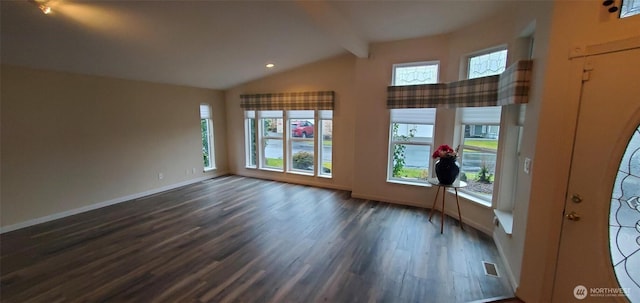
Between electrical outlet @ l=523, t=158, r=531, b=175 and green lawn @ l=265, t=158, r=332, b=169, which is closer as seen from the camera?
electrical outlet @ l=523, t=158, r=531, b=175

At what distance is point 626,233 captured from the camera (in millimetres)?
1514

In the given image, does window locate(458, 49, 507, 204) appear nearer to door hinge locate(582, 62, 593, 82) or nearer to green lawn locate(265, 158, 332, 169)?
door hinge locate(582, 62, 593, 82)

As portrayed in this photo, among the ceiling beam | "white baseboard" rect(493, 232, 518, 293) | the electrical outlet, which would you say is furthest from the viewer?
the ceiling beam

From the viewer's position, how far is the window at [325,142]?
5.23 m

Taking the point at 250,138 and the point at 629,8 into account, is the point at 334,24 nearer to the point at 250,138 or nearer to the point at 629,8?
the point at 629,8

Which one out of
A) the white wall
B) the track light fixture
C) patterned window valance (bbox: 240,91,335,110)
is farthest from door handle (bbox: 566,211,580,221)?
the white wall

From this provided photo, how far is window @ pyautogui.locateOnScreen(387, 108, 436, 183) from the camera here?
418 cm

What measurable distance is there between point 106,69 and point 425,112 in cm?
498

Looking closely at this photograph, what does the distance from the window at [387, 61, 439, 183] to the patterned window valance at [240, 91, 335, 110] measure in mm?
1329

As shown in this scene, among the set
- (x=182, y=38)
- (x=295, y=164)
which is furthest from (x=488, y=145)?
(x=182, y=38)

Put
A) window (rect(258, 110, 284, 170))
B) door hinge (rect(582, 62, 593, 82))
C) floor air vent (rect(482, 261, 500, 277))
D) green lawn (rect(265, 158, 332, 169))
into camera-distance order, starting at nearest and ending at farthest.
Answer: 1. door hinge (rect(582, 62, 593, 82))
2. floor air vent (rect(482, 261, 500, 277))
3. window (rect(258, 110, 284, 170))
4. green lawn (rect(265, 158, 332, 169))

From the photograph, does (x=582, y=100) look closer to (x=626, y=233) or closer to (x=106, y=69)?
(x=626, y=233)

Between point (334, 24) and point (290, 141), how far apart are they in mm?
3115

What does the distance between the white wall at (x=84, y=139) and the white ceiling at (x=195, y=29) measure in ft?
1.09
